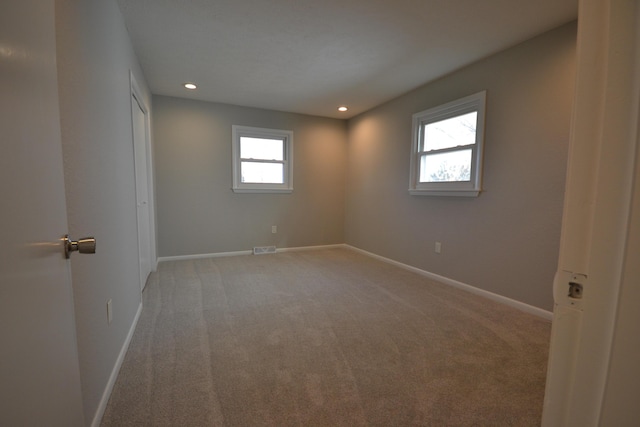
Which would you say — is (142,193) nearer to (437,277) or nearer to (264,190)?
(264,190)

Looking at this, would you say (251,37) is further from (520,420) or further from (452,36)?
(520,420)

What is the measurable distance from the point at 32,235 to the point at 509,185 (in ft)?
10.2

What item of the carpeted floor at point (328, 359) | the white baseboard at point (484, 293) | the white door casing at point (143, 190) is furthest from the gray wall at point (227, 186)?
the white baseboard at point (484, 293)

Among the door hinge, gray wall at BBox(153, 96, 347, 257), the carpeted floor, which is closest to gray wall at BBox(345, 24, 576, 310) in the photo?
the carpeted floor

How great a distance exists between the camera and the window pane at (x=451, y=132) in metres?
2.98

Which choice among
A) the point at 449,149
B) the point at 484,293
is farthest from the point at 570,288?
the point at 449,149

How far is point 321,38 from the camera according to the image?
2.42 meters

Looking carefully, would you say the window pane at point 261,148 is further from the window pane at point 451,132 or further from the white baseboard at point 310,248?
the window pane at point 451,132

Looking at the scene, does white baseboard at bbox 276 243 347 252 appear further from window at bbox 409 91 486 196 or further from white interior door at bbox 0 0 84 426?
white interior door at bbox 0 0 84 426

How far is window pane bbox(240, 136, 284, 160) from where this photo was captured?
447cm

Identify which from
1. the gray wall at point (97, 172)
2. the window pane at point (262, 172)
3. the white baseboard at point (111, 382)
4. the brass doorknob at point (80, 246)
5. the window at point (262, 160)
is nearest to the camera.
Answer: the brass doorknob at point (80, 246)

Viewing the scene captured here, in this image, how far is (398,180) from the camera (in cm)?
392

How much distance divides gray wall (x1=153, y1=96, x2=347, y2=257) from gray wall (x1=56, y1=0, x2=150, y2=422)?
6.54ft

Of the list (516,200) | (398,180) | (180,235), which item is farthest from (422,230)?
(180,235)
